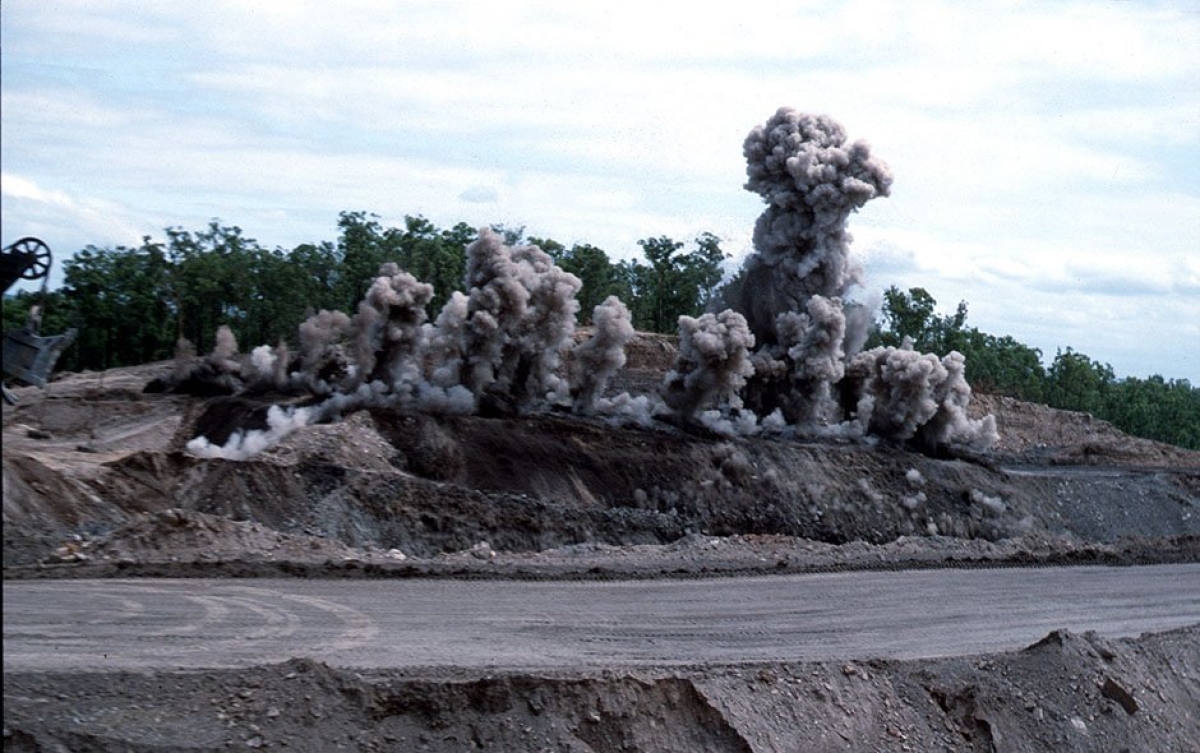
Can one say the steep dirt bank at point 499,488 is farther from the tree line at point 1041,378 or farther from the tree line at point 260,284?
the tree line at point 1041,378

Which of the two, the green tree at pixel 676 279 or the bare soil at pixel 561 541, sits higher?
the green tree at pixel 676 279

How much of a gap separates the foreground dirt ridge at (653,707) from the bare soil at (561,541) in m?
0.03

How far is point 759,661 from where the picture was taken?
18.1 m

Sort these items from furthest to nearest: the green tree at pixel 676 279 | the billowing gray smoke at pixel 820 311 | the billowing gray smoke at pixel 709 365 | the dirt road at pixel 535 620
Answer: the green tree at pixel 676 279 < the billowing gray smoke at pixel 820 311 < the billowing gray smoke at pixel 709 365 < the dirt road at pixel 535 620

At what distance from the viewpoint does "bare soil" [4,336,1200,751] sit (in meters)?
13.9

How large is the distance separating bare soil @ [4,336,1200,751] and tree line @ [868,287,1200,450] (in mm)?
26162

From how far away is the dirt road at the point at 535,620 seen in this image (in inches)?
627

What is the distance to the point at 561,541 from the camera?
30906mm

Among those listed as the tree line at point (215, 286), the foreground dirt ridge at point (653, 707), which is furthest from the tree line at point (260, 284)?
the foreground dirt ridge at point (653, 707)

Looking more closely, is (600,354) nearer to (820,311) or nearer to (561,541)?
(820,311)

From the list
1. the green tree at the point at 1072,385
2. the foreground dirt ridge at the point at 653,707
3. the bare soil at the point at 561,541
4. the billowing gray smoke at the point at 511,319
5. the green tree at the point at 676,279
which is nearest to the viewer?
the foreground dirt ridge at the point at 653,707

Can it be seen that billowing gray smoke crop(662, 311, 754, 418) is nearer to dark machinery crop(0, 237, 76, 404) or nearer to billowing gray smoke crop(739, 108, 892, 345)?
billowing gray smoke crop(739, 108, 892, 345)

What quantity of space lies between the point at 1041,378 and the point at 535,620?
81.6m

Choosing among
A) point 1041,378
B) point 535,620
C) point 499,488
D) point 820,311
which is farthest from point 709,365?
point 1041,378
